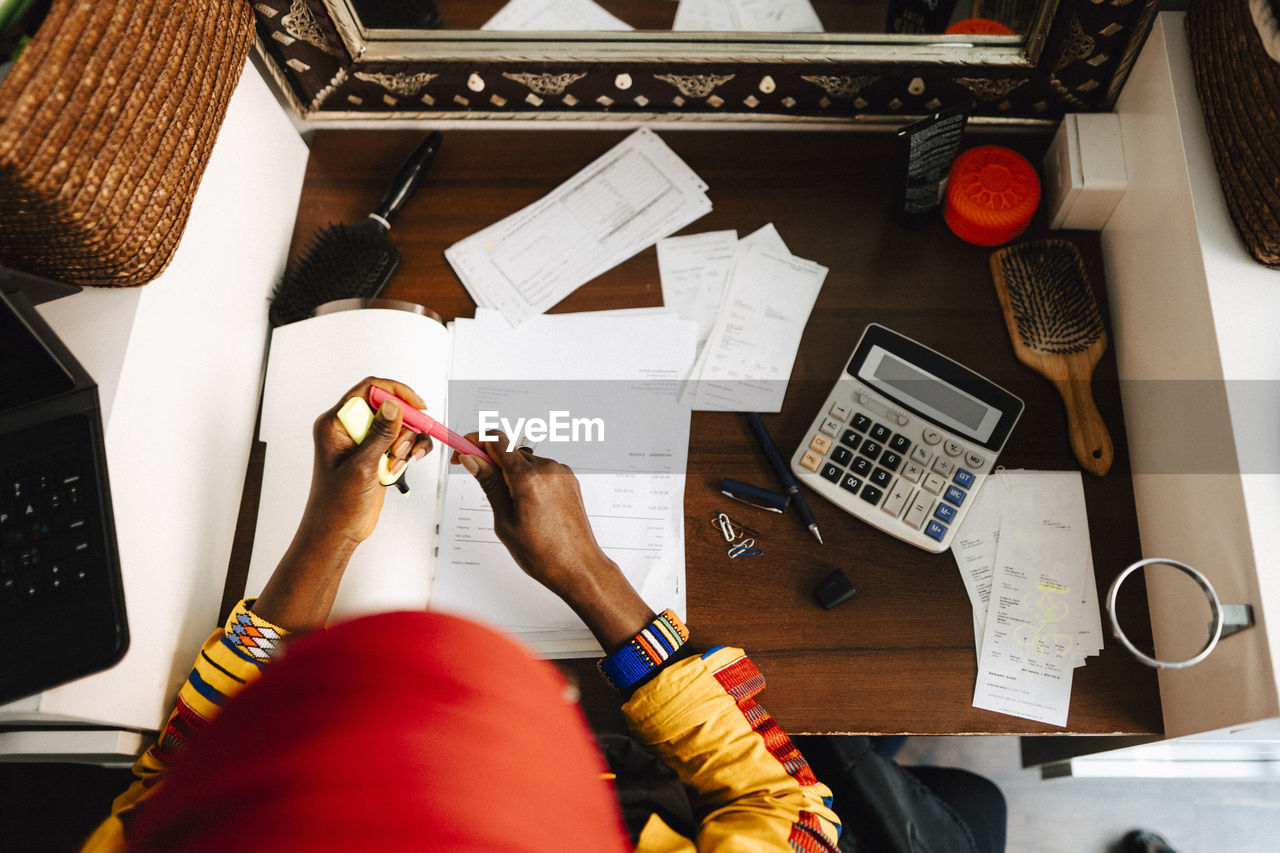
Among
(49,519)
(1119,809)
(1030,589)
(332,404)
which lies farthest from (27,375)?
(1119,809)

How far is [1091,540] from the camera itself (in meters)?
0.75

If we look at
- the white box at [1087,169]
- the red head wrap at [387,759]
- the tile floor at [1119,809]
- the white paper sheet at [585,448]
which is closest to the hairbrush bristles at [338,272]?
the white paper sheet at [585,448]

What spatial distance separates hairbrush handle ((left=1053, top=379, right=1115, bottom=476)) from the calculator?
6cm

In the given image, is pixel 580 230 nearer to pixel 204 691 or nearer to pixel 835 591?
pixel 835 591

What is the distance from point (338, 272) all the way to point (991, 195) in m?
0.70

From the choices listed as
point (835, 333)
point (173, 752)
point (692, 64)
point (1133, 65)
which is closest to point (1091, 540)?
point (835, 333)

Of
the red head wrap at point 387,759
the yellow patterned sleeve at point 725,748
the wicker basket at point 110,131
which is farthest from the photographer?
the yellow patterned sleeve at point 725,748

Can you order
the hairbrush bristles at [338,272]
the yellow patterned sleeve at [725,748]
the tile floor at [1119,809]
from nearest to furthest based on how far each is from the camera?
the yellow patterned sleeve at [725,748], the hairbrush bristles at [338,272], the tile floor at [1119,809]

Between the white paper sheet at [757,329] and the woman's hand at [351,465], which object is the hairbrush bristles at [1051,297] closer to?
the white paper sheet at [757,329]

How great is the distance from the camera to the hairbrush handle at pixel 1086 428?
768 mm

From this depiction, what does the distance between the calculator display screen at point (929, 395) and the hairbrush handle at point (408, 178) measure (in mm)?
541

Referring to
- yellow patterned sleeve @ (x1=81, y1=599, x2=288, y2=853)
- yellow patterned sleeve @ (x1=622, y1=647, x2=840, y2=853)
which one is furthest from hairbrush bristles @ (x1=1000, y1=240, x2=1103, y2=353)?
yellow patterned sleeve @ (x1=81, y1=599, x2=288, y2=853)

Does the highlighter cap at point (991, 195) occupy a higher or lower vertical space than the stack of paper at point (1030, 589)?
higher

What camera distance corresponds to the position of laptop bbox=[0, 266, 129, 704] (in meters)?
0.55
